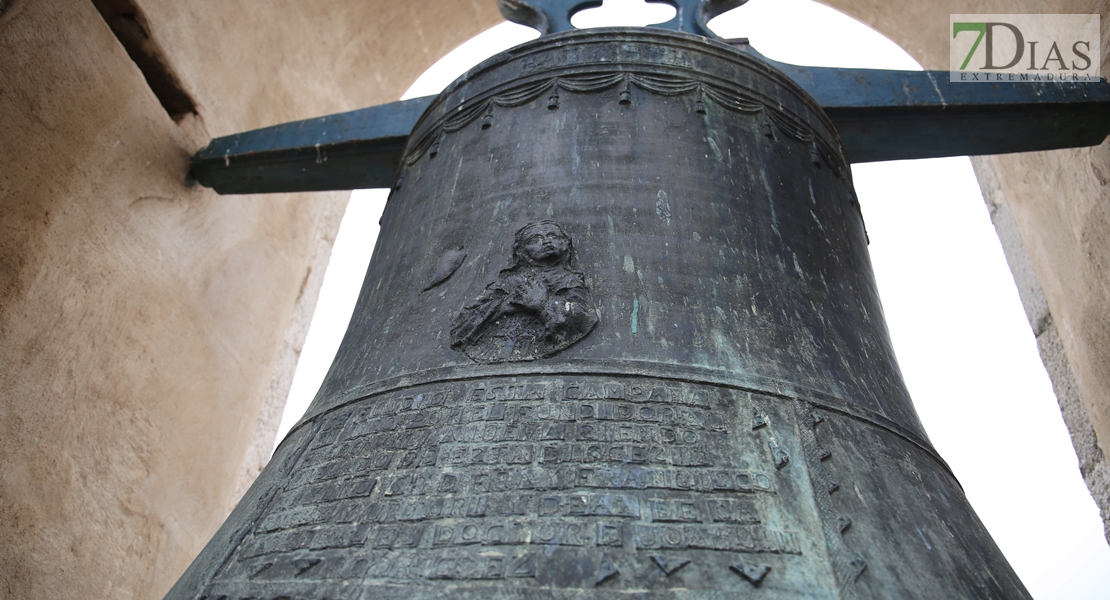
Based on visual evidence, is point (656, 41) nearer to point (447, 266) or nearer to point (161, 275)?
point (447, 266)

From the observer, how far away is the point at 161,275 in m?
3.95

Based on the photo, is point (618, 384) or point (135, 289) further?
point (135, 289)

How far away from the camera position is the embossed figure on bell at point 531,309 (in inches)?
72.6

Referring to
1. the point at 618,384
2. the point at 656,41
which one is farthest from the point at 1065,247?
the point at 618,384

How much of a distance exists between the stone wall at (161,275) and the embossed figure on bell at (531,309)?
2406 mm

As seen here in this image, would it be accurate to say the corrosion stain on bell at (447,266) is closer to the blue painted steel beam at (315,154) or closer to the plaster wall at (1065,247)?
the blue painted steel beam at (315,154)

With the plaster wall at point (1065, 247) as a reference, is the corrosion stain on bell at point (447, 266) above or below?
below

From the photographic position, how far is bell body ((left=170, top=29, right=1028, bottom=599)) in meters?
1.42

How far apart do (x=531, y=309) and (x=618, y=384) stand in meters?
0.32

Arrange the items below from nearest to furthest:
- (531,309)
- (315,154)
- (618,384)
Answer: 1. (618,384)
2. (531,309)
3. (315,154)

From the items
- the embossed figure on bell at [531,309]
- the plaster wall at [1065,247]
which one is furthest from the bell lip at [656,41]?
the plaster wall at [1065,247]

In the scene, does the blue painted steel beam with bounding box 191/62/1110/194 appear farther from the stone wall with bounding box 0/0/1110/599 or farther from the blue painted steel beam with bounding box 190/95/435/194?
the stone wall with bounding box 0/0/1110/599

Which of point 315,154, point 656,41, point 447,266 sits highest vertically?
point 315,154

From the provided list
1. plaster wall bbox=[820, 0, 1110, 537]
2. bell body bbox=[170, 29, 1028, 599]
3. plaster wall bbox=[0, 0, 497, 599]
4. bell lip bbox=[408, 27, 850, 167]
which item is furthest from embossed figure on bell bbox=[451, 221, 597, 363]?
plaster wall bbox=[820, 0, 1110, 537]
